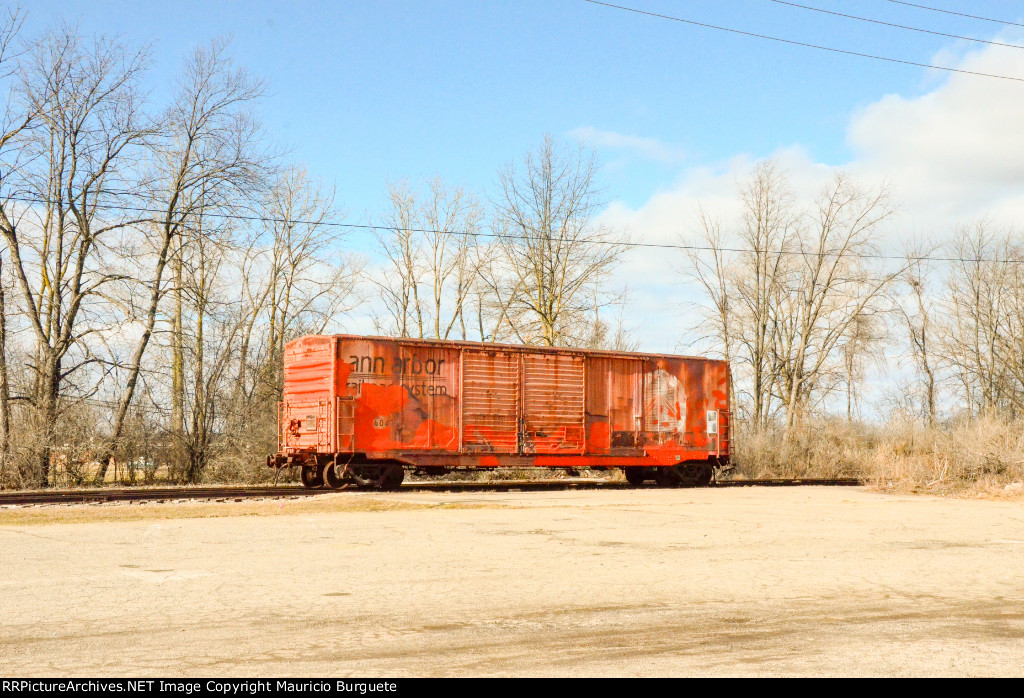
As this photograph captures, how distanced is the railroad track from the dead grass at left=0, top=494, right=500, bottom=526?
1.05 m

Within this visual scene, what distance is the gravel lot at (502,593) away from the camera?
5.83 metres

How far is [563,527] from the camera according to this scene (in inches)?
535

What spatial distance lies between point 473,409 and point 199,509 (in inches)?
299

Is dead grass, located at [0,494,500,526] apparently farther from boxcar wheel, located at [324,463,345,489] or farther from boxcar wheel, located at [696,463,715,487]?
boxcar wheel, located at [696,463,715,487]

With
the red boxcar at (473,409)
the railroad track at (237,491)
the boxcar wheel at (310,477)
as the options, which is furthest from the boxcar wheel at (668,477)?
the boxcar wheel at (310,477)

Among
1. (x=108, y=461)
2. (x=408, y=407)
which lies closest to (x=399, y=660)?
(x=408, y=407)

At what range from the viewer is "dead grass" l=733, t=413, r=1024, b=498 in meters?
22.8

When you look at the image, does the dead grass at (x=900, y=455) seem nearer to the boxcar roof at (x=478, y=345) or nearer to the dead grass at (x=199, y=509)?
the boxcar roof at (x=478, y=345)

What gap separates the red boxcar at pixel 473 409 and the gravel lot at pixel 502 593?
536cm

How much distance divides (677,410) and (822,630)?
17723 millimetres

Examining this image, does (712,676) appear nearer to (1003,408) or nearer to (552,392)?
(552,392)

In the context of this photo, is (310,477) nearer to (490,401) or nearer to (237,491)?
(237,491)

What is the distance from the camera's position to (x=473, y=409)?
21594 millimetres

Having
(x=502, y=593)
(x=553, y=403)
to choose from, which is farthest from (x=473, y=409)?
(x=502, y=593)
